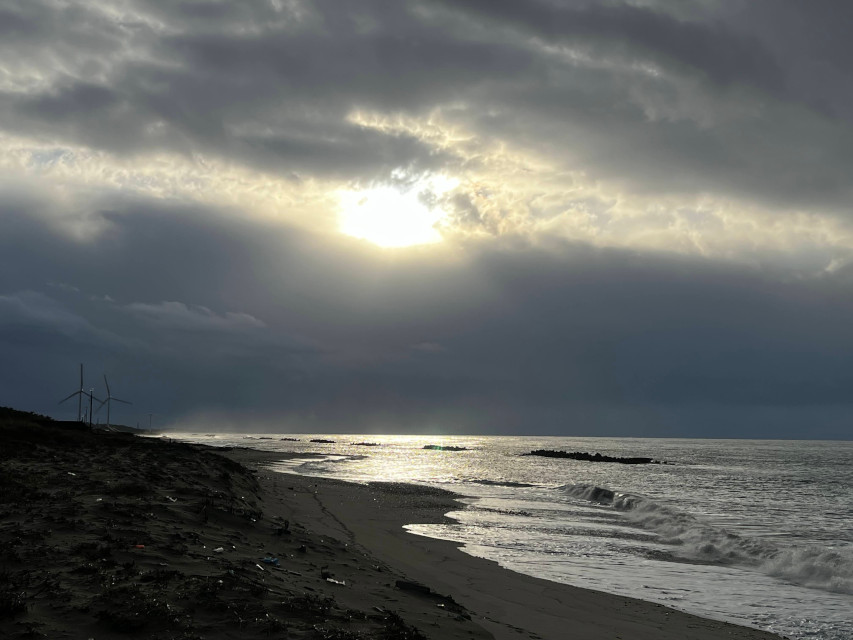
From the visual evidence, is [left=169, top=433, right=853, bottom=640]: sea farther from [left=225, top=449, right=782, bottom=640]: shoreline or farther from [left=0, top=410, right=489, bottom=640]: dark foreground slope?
[left=0, top=410, right=489, bottom=640]: dark foreground slope

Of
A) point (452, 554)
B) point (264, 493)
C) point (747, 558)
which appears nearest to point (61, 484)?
point (452, 554)

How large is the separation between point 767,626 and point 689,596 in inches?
102

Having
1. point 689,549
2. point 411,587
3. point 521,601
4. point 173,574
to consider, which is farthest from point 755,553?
point 173,574

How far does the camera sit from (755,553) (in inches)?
902

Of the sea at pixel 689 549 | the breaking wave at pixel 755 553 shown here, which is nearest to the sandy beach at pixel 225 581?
the sea at pixel 689 549

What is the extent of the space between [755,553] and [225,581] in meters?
21.0

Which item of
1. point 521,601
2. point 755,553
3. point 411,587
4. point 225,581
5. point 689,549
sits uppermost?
point 225,581

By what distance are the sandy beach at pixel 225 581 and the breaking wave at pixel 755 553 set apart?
28.3 ft

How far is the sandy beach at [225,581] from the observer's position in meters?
8.17

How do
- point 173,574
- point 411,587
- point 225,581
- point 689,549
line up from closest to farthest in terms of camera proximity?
1. point 225,581
2. point 173,574
3. point 411,587
4. point 689,549

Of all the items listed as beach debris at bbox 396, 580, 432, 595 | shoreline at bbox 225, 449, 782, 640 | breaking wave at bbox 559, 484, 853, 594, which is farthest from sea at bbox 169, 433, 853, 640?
beach debris at bbox 396, 580, 432, 595

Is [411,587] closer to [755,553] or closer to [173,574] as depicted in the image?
[173,574]

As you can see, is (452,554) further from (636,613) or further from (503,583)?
(636,613)

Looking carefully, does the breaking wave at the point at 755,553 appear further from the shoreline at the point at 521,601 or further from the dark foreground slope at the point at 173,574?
the dark foreground slope at the point at 173,574
